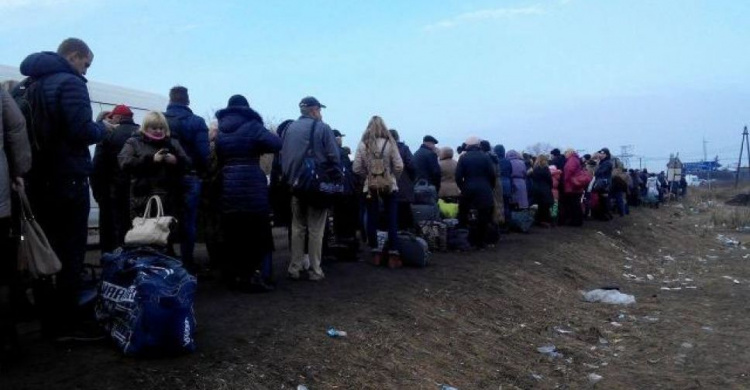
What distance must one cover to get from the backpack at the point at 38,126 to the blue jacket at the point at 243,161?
7.33ft

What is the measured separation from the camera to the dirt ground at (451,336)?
5152 millimetres

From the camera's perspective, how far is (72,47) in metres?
5.55

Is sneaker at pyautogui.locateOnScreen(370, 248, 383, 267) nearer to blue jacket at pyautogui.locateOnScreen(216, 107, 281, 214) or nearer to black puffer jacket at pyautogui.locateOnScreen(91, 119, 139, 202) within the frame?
blue jacket at pyautogui.locateOnScreen(216, 107, 281, 214)

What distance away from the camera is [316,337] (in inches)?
247

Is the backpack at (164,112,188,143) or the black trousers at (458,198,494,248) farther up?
the backpack at (164,112,188,143)

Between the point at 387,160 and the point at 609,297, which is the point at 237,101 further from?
the point at 609,297

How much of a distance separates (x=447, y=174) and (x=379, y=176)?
4.64 m

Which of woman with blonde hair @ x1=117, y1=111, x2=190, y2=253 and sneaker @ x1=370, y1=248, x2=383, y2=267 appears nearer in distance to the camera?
woman with blonde hair @ x1=117, y1=111, x2=190, y2=253

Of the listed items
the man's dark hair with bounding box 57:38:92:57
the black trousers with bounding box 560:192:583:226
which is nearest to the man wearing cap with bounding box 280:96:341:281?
the man's dark hair with bounding box 57:38:92:57

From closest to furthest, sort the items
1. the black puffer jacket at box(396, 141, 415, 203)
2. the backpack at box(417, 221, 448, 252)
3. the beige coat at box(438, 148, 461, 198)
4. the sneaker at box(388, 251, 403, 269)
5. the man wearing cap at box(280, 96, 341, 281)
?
the man wearing cap at box(280, 96, 341, 281) → the sneaker at box(388, 251, 403, 269) → the black puffer jacket at box(396, 141, 415, 203) → the backpack at box(417, 221, 448, 252) → the beige coat at box(438, 148, 461, 198)

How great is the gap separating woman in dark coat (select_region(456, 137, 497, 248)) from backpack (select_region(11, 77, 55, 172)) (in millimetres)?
8135

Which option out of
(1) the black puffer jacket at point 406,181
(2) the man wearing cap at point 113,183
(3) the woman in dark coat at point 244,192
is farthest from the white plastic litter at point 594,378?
(2) the man wearing cap at point 113,183

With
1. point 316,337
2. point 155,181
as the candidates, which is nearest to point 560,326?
point 316,337

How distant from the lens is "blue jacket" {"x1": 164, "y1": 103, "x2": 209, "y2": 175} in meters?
7.64
